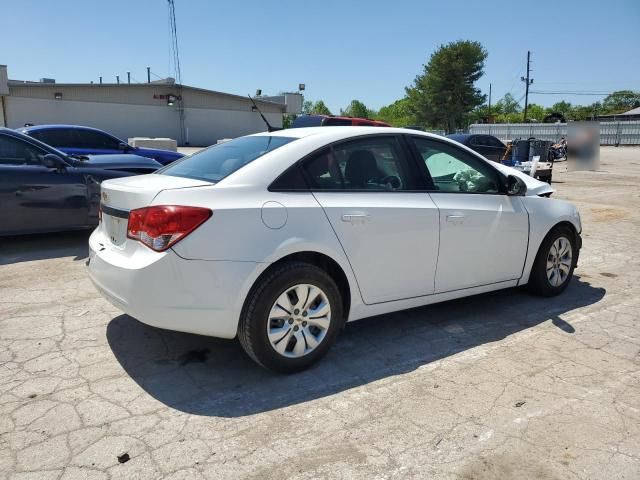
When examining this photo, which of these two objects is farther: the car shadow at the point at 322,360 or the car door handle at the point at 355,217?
the car door handle at the point at 355,217

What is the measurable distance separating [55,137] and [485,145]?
1331 cm

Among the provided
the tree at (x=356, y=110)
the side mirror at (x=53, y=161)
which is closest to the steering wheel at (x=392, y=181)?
A: the side mirror at (x=53, y=161)

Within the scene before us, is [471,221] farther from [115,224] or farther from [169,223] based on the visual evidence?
[115,224]

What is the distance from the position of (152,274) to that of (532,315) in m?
3.28

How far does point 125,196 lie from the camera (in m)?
3.26

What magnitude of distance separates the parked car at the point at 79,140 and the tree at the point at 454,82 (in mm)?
53117

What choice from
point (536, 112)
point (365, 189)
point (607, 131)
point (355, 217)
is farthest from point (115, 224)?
point (536, 112)

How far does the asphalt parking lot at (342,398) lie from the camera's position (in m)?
2.49

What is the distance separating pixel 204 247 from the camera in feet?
9.67

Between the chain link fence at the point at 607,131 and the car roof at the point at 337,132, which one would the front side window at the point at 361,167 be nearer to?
the car roof at the point at 337,132

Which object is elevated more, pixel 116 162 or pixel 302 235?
pixel 116 162

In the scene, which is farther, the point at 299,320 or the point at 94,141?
the point at 94,141

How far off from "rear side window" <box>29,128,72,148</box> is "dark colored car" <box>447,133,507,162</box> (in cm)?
1136

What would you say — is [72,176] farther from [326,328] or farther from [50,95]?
[50,95]
